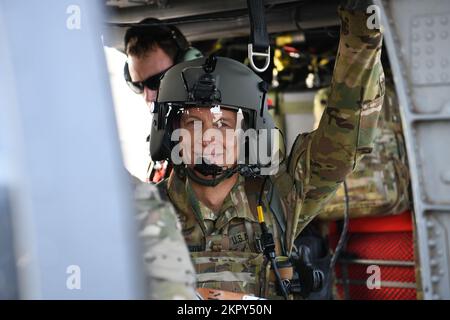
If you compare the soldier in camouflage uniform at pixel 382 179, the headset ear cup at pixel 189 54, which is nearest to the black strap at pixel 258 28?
the headset ear cup at pixel 189 54

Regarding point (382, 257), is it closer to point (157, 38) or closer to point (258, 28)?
point (157, 38)

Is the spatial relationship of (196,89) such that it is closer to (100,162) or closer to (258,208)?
(258,208)

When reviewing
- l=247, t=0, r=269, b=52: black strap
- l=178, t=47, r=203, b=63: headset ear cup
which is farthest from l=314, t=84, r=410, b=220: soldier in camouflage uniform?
l=247, t=0, r=269, b=52: black strap

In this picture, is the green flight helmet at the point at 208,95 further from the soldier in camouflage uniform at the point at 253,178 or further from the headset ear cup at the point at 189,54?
the headset ear cup at the point at 189,54

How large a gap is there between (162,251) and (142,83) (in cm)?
217

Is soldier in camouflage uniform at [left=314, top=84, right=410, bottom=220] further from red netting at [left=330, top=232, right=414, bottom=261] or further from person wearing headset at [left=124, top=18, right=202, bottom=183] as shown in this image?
person wearing headset at [left=124, top=18, right=202, bottom=183]

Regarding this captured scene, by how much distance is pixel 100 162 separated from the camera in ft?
3.07

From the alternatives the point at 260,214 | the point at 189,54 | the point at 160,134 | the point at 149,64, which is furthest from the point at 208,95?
the point at 149,64

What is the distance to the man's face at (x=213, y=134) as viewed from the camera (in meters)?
2.14

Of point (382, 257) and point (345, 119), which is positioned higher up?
point (345, 119)

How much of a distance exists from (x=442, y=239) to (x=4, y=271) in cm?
213

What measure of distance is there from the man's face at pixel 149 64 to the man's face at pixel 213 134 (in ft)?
2.92

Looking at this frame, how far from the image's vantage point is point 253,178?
7.48 feet

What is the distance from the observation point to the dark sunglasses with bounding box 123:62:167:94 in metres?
3.03
